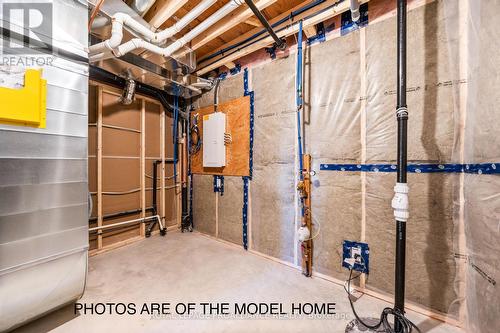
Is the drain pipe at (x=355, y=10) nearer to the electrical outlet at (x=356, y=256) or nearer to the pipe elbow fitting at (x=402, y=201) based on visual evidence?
the pipe elbow fitting at (x=402, y=201)

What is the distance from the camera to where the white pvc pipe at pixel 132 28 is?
1770 millimetres

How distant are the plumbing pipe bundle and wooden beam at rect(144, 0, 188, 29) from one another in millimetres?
131

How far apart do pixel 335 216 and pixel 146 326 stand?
1765mm

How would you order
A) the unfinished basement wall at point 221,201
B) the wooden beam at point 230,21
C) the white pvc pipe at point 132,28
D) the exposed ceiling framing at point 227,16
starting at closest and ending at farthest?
the white pvc pipe at point 132,28, the wooden beam at point 230,21, the exposed ceiling framing at point 227,16, the unfinished basement wall at point 221,201

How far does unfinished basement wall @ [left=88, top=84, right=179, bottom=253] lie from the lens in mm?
2697

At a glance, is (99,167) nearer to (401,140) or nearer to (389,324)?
(401,140)

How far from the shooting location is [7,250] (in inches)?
46.4

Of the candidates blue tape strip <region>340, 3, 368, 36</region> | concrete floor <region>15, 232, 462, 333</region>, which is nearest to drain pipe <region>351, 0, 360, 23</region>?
blue tape strip <region>340, 3, 368, 36</region>

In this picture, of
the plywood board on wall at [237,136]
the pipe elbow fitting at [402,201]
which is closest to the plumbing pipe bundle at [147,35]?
the plywood board on wall at [237,136]

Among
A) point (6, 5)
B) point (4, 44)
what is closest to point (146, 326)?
point (4, 44)

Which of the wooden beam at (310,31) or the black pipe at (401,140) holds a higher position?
the wooden beam at (310,31)

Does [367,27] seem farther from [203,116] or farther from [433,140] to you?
[203,116]

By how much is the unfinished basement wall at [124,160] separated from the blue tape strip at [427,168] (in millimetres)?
2587
